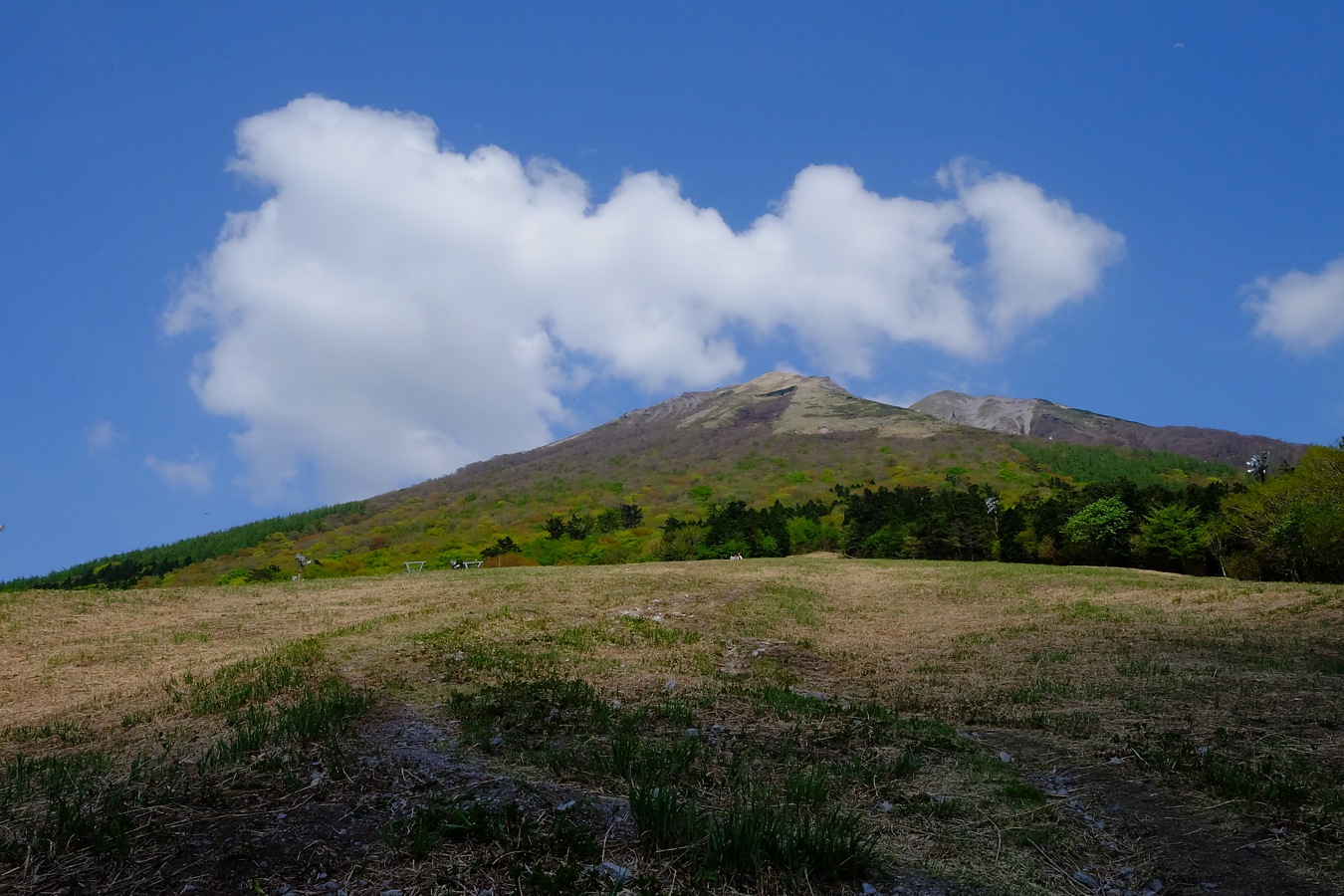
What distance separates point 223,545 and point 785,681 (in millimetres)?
166223

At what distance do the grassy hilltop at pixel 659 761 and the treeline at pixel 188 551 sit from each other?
122 m

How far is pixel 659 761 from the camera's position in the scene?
292 inches

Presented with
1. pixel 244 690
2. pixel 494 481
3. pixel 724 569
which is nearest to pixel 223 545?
pixel 494 481

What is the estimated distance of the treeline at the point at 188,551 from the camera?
123250 mm

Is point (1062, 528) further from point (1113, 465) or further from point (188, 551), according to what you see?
point (188, 551)

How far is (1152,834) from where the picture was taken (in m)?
6.65

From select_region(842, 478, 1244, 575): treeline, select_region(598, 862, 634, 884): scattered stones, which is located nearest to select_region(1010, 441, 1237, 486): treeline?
select_region(842, 478, 1244, 575): treeline

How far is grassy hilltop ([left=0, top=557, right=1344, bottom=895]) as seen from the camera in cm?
551

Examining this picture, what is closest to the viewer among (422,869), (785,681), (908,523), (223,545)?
(422,869)

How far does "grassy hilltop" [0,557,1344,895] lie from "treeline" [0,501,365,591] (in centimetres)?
12200

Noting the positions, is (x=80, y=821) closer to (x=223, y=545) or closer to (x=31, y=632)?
(x=31, y=632)

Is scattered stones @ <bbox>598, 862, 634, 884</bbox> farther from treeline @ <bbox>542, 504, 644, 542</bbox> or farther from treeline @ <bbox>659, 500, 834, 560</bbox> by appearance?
treeline @ <bbox>542, 504, 644, 542</bbox>

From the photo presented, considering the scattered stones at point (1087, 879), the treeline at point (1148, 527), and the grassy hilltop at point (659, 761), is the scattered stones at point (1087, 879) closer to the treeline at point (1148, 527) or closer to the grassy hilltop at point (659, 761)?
the grassy hilltop at point (659, 761)

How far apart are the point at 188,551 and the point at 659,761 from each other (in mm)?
170977
